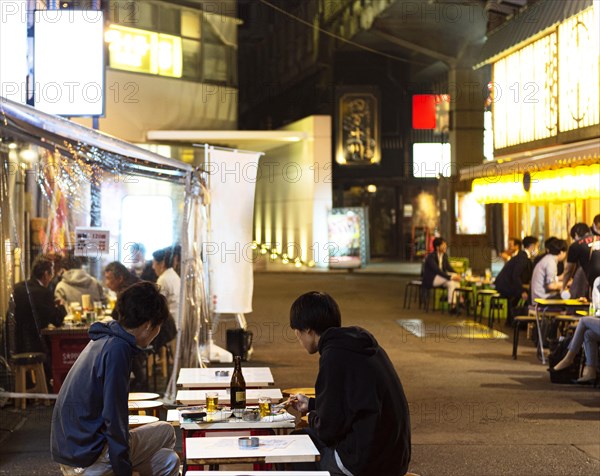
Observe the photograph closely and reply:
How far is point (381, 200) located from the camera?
4612 centimetres

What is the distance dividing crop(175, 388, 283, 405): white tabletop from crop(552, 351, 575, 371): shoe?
637 centimetres

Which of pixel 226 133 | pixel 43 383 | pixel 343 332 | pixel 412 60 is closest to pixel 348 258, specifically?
pixel 226 133

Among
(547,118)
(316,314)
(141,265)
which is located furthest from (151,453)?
(547,118)

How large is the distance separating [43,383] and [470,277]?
12.4 m

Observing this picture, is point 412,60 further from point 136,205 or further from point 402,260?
point 136,205

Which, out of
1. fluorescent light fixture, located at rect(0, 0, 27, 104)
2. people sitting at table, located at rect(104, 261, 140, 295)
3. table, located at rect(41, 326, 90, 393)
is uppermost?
fluorescent light fixture, located at rect(0, 0, 27, 104)

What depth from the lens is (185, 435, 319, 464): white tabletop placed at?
535 cm

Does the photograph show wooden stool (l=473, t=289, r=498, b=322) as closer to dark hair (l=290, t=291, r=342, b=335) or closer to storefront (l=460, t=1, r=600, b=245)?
storefront (l=460, t=1, r=600, b=245)

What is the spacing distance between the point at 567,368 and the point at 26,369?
22.8 ft

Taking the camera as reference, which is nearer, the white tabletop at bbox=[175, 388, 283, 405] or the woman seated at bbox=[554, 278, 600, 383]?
the white tabletop at bbox=[175, 388, 283, 405]

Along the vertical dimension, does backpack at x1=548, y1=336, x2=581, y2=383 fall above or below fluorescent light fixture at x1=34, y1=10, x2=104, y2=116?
below

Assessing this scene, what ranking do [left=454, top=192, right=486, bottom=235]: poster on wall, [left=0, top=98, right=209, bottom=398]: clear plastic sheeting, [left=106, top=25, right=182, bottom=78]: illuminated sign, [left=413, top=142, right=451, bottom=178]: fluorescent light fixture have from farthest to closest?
[left=413, top=142, right=451, bottom=178]: fluorescent light fixture
[left=106, top=25, right=182, bottom=78]: illuminated sign
[left=454, top=192, right=486, bottom=235]: poster on wall
[left=0, top=98, right=209, bottom=398]: clear plastic sheeting

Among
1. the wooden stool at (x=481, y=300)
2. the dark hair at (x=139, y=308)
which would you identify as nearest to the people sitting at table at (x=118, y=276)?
the dark hair at (x=139, y=308)

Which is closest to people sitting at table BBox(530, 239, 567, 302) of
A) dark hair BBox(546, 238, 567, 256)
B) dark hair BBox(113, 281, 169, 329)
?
dark hair BBox(546, 238, 567, 256)
